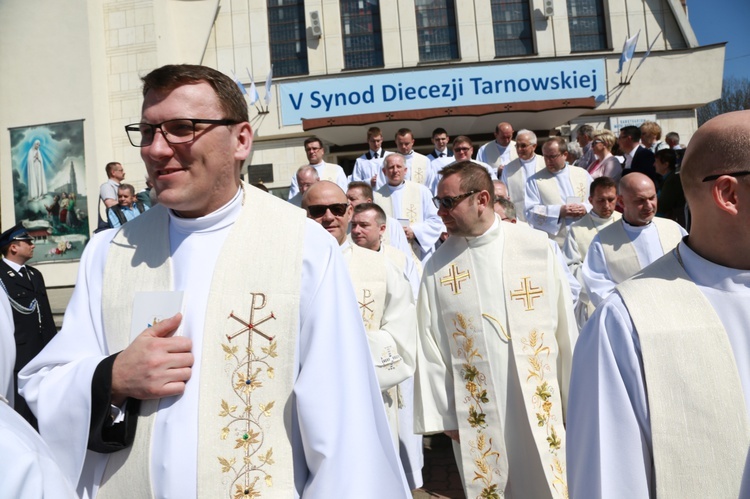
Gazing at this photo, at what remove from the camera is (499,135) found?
1167 centimetres

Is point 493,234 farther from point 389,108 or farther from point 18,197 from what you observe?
point 18,197

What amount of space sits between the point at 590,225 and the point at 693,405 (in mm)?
5852

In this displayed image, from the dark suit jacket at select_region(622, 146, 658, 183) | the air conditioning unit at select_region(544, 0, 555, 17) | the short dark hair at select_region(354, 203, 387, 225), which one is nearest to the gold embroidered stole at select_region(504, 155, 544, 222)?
the dark suit jacket at select_region(622, 146, 658, 183)

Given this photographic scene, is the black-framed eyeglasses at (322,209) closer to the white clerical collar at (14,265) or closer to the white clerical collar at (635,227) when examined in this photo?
the white clerical collar at (635,227)

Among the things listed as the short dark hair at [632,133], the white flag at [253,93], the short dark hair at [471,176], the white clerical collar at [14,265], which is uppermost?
the white flag at [253,93]

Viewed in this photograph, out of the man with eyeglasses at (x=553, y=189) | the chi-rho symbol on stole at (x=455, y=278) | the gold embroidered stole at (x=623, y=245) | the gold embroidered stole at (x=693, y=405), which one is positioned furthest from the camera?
the man with eyeglasses at (x=553, y=189)

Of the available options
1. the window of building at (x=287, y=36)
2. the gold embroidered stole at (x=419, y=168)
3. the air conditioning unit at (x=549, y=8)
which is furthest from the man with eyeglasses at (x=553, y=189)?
the window of building at (x=287, y=36)

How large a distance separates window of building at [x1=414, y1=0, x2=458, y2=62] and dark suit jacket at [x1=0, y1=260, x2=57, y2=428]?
14845 mm

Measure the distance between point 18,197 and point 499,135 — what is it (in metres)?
12.5

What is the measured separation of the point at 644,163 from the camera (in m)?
9.80

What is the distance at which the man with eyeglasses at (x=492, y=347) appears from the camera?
179 inches

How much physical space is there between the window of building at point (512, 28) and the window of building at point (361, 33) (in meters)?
3.32

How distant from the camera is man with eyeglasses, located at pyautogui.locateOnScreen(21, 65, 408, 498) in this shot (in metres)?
2.09

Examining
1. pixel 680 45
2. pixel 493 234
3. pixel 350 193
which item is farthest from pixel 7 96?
pixel 680 45
